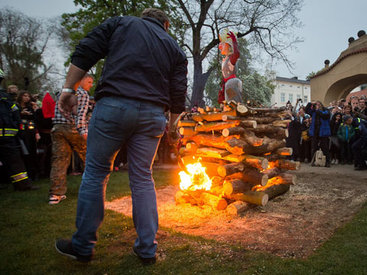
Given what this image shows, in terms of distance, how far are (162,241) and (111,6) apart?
1440cm

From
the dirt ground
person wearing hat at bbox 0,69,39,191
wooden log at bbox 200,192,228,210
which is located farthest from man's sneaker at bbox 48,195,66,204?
wooden log at bbox 200,192,228,210

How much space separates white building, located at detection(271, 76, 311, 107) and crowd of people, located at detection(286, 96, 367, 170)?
45.8 metres

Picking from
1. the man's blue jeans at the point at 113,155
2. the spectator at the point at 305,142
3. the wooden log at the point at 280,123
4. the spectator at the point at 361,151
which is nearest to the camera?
the man's blue jeans at the point at 113,155

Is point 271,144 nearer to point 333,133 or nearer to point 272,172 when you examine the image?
point 272,172

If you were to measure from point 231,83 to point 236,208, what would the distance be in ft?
8.01

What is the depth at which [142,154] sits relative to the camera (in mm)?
2172

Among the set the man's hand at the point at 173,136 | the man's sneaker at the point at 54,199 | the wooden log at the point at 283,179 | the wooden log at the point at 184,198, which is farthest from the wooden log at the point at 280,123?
the man's sneaker at the point at 54,199

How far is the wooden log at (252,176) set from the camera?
13.5ft

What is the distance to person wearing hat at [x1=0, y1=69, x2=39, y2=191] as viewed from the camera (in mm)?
4859

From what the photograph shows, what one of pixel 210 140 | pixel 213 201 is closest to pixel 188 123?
pixel 210 140

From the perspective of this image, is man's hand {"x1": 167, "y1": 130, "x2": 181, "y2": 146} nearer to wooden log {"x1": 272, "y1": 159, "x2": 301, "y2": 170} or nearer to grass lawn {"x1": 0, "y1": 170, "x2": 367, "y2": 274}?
grass lawn {"x1": 0, "y1": 170, "x2": 367, "y2": 274}

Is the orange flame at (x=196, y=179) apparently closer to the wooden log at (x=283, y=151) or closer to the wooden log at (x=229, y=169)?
the wooden log at (x=229, y=169)

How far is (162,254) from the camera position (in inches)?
95.5

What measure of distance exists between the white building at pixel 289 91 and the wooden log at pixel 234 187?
52830mm
